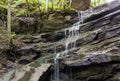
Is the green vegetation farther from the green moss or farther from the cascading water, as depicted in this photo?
the green moss

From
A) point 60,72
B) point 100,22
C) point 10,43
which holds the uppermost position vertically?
point 100,22

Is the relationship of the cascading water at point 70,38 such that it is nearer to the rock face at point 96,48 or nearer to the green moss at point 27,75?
the rock face at point 96,48

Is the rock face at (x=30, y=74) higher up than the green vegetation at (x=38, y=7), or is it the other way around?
the green vegetation at (x=38, y=7)

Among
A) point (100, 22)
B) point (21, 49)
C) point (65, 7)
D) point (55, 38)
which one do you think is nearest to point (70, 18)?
point (65, 7)

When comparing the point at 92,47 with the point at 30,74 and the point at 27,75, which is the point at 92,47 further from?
the point at 27,75

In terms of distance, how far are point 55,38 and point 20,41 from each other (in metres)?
1.97

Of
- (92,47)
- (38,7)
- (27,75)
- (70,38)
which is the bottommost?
(27,75)

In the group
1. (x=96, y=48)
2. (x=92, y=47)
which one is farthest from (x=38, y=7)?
(x=96, y=48)

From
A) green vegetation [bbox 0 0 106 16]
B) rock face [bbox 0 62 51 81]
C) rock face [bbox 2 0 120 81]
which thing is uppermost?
green vegetation [bbox 0 0 106 16]

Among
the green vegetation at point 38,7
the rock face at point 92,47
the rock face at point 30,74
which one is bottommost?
the rock face at point 30,74

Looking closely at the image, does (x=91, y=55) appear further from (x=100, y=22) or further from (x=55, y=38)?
(x=55, y=38)

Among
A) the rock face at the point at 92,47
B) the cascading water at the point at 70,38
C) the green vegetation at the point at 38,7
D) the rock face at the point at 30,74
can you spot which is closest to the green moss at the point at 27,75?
the rock face at the point at 30,74

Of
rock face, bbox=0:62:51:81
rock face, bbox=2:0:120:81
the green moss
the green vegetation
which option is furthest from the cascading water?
the green vegetation

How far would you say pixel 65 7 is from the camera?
→ 1527 cm
